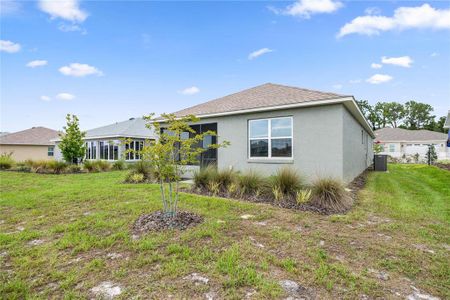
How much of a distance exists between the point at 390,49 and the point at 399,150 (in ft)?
86.9

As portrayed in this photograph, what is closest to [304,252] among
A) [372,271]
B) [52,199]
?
[372,271]

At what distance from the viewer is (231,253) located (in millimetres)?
3365

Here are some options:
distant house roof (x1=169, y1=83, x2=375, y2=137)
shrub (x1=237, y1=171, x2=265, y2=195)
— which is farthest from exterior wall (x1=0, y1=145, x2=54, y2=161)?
shrub (x1=237, y1=171, x2=265, y2=195)

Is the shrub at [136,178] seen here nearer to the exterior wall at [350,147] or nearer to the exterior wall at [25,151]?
the exterior wall at [350,147]

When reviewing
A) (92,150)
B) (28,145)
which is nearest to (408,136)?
(92,150)

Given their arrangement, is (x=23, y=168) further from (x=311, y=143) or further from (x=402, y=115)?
(x=402, y=115)

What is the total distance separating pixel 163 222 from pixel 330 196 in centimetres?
429

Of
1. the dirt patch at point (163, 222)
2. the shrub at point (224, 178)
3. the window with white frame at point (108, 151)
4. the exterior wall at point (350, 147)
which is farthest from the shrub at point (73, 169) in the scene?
the exterior wall at point (350, 147)

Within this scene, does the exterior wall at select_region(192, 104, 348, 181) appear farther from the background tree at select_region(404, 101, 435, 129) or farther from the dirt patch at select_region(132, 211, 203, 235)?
the background tree at select_region(404, 101, 435, 129)

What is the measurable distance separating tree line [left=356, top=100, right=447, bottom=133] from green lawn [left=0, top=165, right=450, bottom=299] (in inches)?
2386

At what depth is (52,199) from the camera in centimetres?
716

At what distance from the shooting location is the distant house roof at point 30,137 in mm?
27734

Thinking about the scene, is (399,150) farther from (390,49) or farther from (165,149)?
(165,149)

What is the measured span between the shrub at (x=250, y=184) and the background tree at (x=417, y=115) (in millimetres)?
68022
